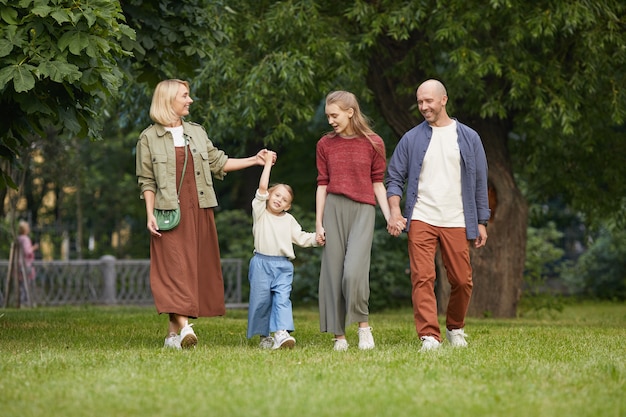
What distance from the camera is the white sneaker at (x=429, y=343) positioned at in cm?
845

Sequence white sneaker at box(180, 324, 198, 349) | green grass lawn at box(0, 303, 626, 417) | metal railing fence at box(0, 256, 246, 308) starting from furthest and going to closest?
metal railing fence at box(0, 256, 246, 308)
white sneaker at box(180, 324, 198, 349)
green grass lawn at box(0, 303, 626, 417)

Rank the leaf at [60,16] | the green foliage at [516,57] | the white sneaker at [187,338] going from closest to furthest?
the leaf at [60,16], the white sneaker at [187,338], the green foliage at [516,57]

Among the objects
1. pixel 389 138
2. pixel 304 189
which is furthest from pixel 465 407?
pixel 304 189

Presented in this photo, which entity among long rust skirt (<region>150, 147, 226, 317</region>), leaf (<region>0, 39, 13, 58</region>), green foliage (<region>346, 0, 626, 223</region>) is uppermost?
green foliage (<region>346, 0, 626, 223</region>)

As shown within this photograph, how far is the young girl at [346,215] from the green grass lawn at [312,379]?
345 mm

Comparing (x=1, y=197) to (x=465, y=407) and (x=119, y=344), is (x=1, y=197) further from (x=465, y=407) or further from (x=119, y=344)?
(x=465, y=407)

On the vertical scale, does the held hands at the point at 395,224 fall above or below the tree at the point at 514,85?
below

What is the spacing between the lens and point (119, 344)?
9375 millimetres

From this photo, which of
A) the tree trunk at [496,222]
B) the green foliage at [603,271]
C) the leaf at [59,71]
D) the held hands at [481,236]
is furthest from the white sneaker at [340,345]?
the green foliage at [603,271]

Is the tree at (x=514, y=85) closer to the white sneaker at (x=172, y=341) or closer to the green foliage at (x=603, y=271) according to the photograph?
the white sneaker at (x=172, y=341)

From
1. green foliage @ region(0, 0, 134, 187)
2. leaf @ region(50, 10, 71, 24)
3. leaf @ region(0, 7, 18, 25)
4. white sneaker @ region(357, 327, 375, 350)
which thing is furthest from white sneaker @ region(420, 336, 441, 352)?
leaf @ region(0, 7, 18, 25)

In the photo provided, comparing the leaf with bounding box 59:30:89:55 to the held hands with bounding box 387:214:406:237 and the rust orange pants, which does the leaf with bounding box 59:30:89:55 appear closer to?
the held hands with bounding box 387:214:406:237

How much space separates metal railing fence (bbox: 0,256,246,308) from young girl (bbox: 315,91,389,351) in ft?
51.9

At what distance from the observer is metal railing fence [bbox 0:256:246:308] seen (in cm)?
2466
